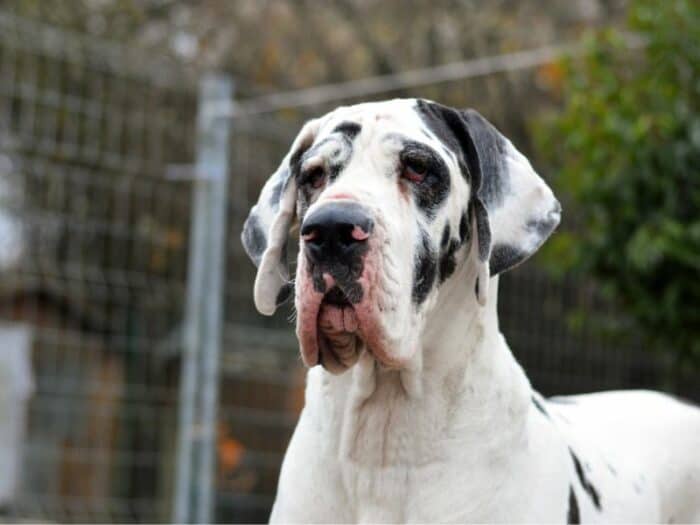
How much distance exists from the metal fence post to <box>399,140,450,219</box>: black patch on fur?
3.65 m

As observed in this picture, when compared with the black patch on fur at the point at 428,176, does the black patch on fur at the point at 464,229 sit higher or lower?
lower

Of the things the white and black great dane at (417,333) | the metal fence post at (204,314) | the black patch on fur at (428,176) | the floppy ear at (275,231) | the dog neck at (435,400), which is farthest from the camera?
the metal fence post at (204,314)

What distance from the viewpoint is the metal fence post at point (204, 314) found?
658 centimetres

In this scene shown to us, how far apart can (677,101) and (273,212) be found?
3.77 m

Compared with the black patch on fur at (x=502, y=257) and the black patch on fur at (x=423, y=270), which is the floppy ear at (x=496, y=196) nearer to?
the black patch on fur at (x=502, y=257)

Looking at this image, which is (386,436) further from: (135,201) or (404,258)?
(135,201)

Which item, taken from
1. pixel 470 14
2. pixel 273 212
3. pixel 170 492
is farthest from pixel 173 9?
pixel 273 212

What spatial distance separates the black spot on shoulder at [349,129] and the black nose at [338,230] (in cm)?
36

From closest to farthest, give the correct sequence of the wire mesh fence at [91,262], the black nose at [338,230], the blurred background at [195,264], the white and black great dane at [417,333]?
the black nose at [338,230]
the white and black great dane at [417,333]
the blurred background at [195,264]
the wire mesh fence at [91,262]

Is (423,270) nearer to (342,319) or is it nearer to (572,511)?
(342,319)

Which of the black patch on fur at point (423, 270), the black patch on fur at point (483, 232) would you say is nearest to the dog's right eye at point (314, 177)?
the black patch on fur at point (423, 270)

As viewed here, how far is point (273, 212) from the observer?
360 centimetres

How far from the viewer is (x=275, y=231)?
350 cm

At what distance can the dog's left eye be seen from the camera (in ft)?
10.6
